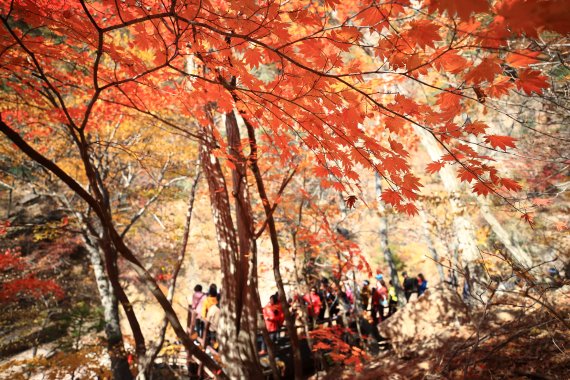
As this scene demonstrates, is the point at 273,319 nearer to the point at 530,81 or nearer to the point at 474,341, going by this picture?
the point at 474,341

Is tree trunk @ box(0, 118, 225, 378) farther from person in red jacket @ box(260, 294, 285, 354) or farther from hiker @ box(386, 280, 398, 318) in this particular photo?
hiker @ box(386, 280, 398, 318)

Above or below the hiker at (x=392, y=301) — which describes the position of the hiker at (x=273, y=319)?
above

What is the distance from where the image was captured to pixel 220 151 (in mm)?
3205

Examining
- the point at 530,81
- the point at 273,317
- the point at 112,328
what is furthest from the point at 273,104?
the point at 112,328

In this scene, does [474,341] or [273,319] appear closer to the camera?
[474,341]

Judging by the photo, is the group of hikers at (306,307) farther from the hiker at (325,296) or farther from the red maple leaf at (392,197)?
the red maple leaf at (392,197)

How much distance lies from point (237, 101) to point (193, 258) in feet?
57.5

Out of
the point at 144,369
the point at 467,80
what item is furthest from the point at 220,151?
the point at 467,80

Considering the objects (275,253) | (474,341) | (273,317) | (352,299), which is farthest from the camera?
(352,299)

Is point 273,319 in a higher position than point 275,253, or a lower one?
lower

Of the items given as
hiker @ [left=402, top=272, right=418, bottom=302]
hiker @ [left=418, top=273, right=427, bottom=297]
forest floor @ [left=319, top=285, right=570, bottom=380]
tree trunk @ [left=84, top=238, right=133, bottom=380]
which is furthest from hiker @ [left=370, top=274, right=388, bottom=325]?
tree trunk @ [left=84, top=238, right=133, bottom=380]

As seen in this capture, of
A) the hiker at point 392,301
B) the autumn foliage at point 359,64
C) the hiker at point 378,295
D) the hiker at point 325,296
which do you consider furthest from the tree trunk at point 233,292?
the hiker at point 392,301

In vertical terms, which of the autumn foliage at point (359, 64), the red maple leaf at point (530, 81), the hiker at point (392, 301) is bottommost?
the hiker at point (392, 301)

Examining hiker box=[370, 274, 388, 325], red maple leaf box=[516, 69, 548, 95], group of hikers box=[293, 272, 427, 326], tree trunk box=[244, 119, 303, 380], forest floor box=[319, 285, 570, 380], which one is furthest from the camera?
hiker box=[370, 274, 388, 325]
